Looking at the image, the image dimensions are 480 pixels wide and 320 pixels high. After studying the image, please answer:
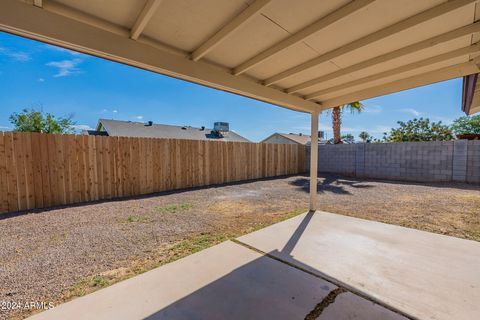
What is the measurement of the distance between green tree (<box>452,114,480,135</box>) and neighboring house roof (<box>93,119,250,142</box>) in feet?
71.6

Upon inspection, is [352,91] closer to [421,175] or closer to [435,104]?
[421,175]

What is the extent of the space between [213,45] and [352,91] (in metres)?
2.65

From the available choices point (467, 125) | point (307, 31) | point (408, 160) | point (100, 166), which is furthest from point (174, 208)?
point (467, 125)

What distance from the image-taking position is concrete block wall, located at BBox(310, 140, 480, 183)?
7.46 metres

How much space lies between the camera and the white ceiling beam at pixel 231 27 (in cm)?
160

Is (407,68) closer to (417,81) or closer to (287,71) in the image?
(417,81)

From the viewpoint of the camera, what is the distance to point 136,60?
6.54 ft

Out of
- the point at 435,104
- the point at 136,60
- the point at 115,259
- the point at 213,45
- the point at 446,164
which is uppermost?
the point at 435,104

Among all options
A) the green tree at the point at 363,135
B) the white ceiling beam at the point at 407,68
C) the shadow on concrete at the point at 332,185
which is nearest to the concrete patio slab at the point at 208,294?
the white ceiling beam at the point at 407,68

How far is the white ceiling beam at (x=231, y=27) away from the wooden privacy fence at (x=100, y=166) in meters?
4.60

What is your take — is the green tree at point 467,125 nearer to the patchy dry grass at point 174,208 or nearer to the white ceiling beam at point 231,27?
the patchy dry grass at point 174,208

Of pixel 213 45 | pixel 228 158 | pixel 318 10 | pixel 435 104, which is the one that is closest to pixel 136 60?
pixel 213 45

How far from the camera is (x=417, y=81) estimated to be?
9.44 feet

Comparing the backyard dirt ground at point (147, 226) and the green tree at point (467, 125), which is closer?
the backyard dirt ground at point (147, 226)
